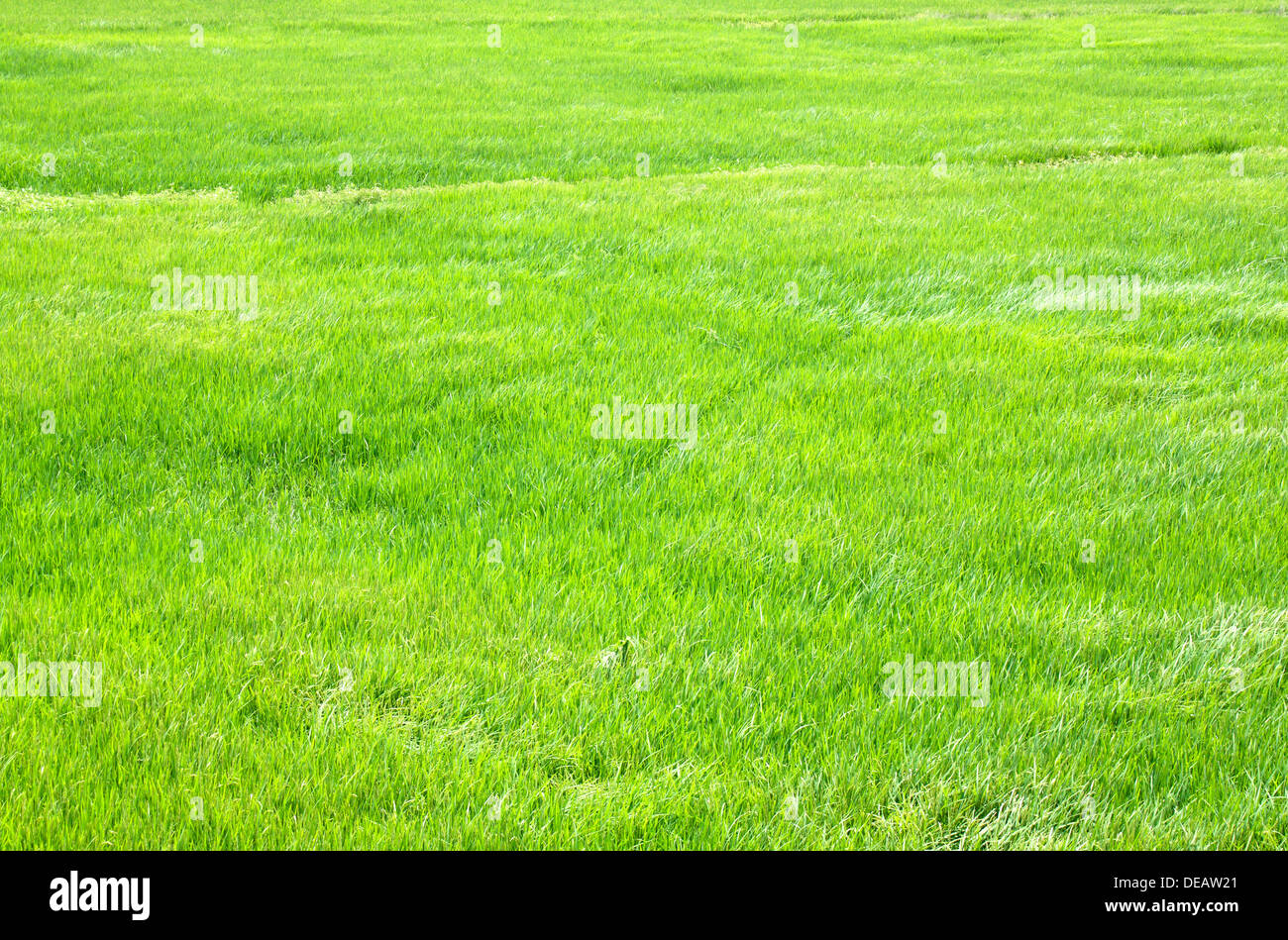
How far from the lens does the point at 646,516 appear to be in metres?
4.52

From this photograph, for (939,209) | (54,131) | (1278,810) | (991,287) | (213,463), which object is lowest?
(1278,810)

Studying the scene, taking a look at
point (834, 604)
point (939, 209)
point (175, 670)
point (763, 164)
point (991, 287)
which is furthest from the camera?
point (763, 164)

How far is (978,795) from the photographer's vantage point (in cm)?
292

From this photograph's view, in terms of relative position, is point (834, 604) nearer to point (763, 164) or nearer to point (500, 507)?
point (500, 507)

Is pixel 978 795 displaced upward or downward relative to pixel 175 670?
downward

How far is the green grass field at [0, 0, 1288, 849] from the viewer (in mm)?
2908

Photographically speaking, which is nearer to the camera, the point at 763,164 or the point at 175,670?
the point at 175,670

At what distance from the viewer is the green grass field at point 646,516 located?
2.91m

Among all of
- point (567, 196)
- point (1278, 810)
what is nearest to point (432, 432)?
point (1278, 810)

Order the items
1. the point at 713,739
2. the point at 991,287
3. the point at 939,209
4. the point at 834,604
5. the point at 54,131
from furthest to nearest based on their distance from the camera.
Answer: the point at 54,131 → the point at 939,209 → the point at 991,287 → the point at 834,604 → the point at 713,739

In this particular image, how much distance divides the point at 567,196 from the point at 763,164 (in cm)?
399

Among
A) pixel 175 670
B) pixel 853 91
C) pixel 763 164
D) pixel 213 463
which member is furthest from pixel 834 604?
pixel 853 91

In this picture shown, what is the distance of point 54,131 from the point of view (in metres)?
15.0

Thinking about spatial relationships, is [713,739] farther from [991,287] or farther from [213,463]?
[991,287]
